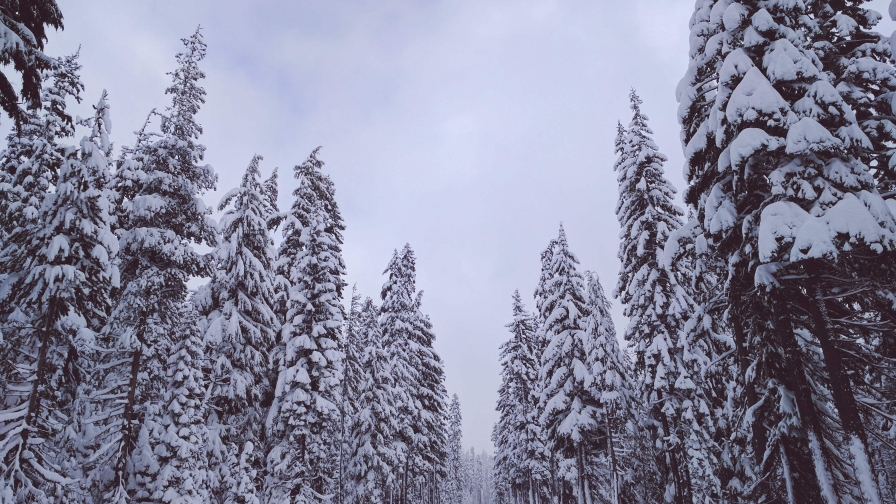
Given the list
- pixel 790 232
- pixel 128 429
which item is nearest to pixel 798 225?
pixel 790 232

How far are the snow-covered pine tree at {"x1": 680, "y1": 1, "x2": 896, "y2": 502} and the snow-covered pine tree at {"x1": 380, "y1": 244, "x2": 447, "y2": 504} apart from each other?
84.0 ft

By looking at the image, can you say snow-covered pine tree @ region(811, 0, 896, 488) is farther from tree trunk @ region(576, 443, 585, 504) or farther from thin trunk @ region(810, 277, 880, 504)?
tree trunk @ region(576, 443, 585, 504)

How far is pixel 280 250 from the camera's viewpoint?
23.5 metres

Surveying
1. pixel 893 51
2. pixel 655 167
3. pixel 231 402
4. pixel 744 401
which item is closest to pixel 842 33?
pixel 893 51

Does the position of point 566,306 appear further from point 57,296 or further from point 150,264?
point 57,296

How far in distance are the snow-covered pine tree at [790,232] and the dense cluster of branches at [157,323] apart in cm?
1303

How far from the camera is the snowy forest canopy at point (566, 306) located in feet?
24.9

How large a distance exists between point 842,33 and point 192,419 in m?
→ 19.9

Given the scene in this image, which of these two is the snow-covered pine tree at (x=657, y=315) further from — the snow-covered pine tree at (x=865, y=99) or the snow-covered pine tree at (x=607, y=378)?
the snow-covered pine tree at (x=865, y=99)

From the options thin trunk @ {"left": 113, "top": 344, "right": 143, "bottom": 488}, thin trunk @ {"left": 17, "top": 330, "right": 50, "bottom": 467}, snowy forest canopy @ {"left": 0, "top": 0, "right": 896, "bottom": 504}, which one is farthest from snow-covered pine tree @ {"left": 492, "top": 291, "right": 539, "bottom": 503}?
thin trunk @ {"left": 17, "top": 330, "right": 50, "bottom": 467}

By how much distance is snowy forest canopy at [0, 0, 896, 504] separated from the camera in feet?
24.9

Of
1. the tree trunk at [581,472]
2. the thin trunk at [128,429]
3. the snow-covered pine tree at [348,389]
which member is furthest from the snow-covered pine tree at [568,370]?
the thin trunk at [128,429]

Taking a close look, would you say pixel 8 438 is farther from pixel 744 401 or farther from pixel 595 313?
pixel 595 313

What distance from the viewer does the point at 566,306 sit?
24.1 m
